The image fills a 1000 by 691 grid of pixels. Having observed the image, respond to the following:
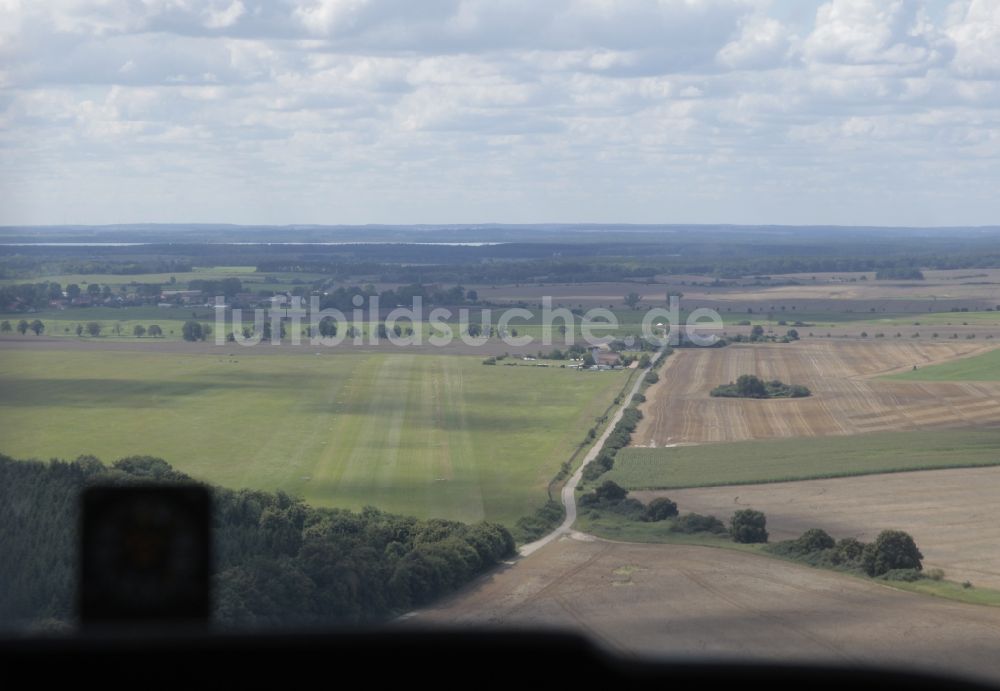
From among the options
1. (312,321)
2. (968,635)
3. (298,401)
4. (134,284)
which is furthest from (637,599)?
(134,284)

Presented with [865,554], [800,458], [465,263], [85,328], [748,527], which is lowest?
[465,263]

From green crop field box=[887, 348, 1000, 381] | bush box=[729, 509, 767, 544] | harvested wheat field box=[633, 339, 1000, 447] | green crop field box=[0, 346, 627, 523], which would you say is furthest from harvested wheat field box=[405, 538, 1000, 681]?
green crop field box=[887, 348, 1000, 381]

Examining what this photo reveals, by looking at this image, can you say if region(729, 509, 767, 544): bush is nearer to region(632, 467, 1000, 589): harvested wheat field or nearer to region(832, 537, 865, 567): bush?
region(632, 467, 1000, 589): harvested wheat field

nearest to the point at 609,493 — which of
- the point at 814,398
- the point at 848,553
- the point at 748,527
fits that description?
the point at 748,527

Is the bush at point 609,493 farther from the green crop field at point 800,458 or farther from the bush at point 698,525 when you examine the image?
the bush at point 698,525

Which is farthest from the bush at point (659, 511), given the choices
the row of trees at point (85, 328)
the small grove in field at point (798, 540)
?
the row of trees at point (85, 328)

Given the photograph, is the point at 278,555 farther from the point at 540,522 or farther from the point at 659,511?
the point at 659,511
